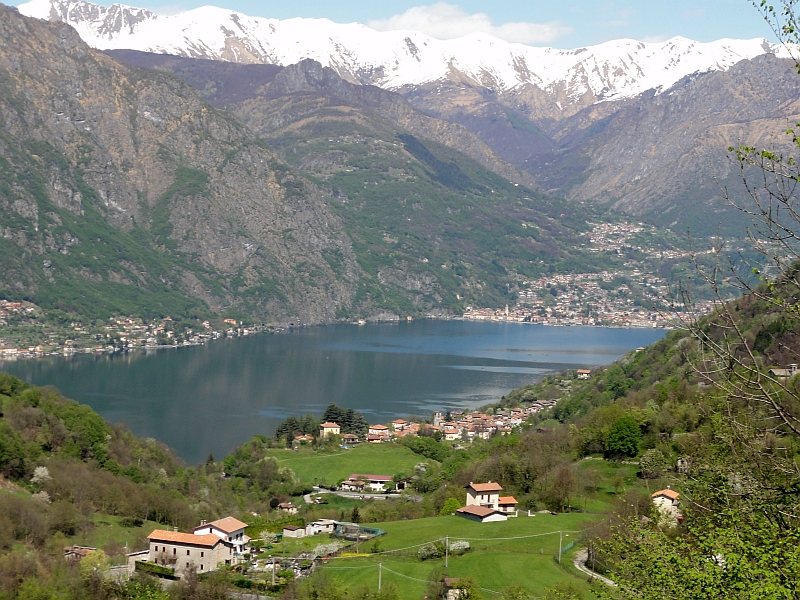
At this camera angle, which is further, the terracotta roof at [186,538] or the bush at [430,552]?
the terracotta roof at [186,538]

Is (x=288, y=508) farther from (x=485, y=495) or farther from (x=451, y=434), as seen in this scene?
(x=451, y=434)

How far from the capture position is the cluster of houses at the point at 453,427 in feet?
224

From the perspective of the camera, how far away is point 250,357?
435ft

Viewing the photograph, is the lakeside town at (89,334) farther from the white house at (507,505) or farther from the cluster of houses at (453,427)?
the white house at (507,505)

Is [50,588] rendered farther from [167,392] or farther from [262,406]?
[167,392]

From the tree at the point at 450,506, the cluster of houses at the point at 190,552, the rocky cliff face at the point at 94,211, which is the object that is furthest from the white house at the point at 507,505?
the rocky cliff face at the point at 94,211

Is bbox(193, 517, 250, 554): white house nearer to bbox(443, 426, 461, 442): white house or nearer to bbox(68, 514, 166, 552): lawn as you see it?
bbox(68, 514, 166, 552): lawn

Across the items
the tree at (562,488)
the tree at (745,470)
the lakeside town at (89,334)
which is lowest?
the lakeside town at (89,334)

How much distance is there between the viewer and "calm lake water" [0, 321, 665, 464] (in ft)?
275

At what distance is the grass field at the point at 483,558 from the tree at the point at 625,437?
221 inches

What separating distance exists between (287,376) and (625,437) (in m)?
73.5

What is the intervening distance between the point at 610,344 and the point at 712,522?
14697 centimetres

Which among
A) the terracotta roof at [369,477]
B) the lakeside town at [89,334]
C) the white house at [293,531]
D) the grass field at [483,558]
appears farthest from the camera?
the lakeside town at [89,334]

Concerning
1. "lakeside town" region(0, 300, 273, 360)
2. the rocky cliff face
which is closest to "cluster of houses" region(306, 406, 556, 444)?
"lakeside town" region(0, 300, 273, 360)
